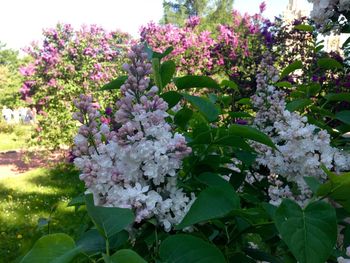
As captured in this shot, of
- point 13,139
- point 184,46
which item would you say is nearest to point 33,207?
point 184,46

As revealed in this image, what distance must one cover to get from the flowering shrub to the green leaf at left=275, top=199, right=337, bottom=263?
6665 mm

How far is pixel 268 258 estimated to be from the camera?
0.95 metres

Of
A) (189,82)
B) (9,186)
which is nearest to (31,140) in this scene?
(9,186)

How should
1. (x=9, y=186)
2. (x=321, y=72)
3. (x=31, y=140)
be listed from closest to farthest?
(x=321, y=72) → (x=9, y=186) → (x=31, y=140)

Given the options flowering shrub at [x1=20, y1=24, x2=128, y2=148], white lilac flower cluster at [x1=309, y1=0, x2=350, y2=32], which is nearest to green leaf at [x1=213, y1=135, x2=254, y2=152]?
white lilac flower cluster at [x1=309, y1=0, x2=350, y2=32]

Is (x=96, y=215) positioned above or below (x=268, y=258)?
above

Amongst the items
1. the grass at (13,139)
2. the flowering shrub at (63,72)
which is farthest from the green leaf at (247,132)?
the grass at (13,139)

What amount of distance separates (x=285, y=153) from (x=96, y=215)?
1.72 ft

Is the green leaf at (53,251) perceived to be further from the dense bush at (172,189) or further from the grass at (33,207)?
the grass at (33,207)

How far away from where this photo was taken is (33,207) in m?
4.82

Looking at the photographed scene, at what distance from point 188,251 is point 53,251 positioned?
0.20m

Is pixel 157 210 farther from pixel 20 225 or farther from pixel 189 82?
pixel 20 225

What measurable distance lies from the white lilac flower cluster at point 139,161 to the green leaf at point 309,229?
0.19 meters

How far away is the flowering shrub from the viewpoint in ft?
23.7
